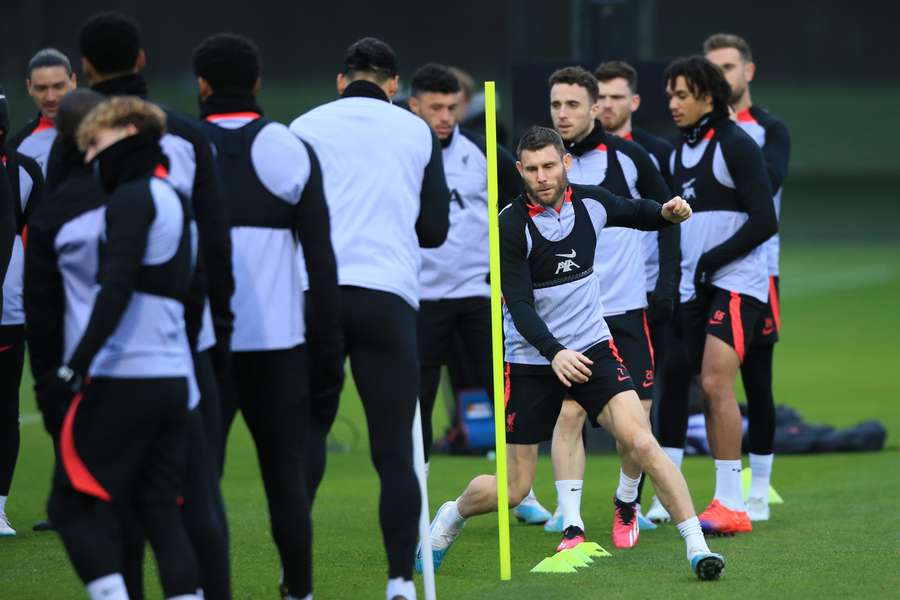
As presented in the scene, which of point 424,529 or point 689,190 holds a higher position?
point 689,190

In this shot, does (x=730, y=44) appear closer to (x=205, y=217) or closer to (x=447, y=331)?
(x=447, y=331)

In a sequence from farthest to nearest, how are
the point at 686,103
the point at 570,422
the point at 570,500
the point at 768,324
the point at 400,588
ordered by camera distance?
the point at 768,324 → the point at 686,103 → the point at 570,422 → the point at 570,500 → the point at 400,588

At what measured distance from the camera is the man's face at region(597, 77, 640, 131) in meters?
8.29

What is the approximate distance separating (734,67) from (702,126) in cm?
116

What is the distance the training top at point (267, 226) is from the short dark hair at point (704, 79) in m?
3.04

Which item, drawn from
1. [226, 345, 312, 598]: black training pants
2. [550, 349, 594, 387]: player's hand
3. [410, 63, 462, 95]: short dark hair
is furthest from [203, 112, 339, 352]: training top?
[410, 63, 462, 95]: short dark hair

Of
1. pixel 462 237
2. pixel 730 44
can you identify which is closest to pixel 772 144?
pixel 730 44

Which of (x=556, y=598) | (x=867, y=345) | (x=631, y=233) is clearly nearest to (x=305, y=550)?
(x=556, y=598)

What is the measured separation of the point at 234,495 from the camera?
9180mm

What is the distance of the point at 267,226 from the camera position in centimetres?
532

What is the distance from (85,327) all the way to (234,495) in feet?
15.6

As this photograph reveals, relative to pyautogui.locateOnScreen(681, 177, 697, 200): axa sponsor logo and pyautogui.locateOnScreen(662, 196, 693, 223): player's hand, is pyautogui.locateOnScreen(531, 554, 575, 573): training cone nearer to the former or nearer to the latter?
pyautogui.locateOnScreen(662, 196, 693, 223): player's hand

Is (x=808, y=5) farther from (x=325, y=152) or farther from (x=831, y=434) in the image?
(x=325, y=152)

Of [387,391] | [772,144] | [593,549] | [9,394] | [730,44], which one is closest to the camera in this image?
[387,391]
